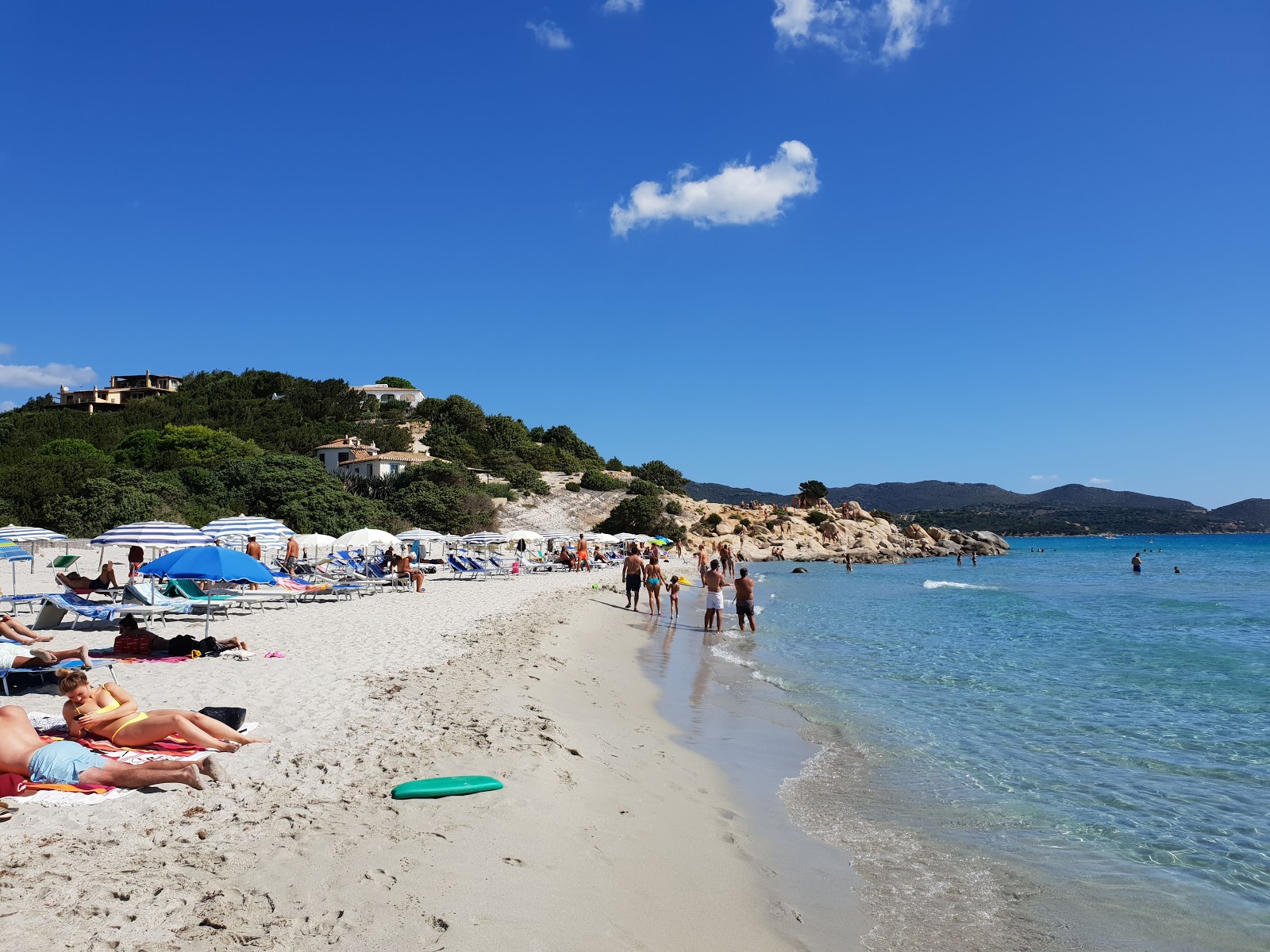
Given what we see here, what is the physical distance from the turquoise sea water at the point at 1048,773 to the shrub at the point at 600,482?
130 ft

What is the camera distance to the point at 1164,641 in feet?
49.9

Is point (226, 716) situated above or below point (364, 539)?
below

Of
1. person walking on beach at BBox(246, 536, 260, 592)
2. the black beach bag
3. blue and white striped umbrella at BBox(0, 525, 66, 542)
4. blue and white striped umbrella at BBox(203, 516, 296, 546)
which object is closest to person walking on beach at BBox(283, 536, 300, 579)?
blue and white striped umbrella at BBox(203, 516, 296, 546)

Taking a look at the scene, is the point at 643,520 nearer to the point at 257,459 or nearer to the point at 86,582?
the point at 257,459

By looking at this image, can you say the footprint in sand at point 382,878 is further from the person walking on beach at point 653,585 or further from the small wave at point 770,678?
the person walking on beach at point 653,585

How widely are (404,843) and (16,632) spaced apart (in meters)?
8.18

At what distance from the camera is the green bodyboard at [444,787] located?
15.5 feet

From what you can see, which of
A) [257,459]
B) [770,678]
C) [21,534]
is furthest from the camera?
[257,459]

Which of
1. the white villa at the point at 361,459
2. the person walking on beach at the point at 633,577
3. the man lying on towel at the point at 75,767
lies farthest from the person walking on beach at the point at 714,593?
the white villa at the point at 361,459

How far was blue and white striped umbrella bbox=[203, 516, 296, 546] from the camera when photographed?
16266 mm

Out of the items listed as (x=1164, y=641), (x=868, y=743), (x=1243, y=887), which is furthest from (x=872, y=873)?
(x=1164, y=641)

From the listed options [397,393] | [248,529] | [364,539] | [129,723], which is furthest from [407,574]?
[397,393]

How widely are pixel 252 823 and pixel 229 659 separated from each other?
569cm

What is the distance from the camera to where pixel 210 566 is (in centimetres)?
1012
